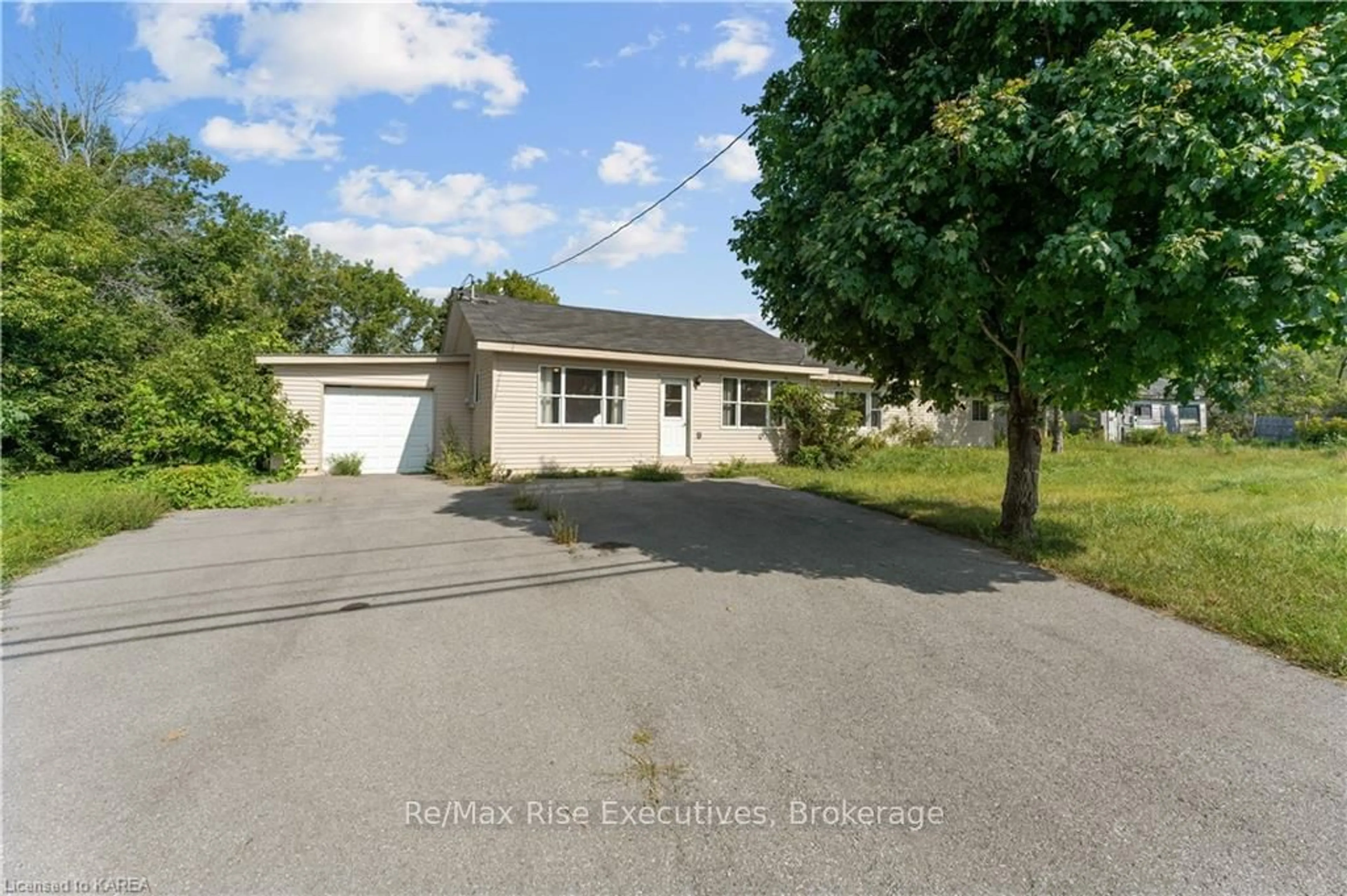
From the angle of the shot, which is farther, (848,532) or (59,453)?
(59,453)

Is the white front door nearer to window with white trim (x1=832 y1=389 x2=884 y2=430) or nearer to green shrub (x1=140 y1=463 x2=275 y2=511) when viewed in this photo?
window with white trim (x1=832 y1=389 x2=884 y2=430)

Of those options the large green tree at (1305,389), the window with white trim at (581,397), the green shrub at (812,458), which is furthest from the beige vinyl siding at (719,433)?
the large green tree at (1305,389)

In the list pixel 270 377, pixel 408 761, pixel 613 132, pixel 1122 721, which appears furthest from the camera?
pixel 270 377

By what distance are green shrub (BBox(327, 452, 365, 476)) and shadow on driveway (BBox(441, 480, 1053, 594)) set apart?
4.31 meters

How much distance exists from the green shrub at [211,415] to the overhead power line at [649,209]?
720 cm

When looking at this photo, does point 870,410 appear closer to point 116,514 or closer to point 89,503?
point 116,514

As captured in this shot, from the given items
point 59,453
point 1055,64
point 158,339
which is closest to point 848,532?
point 1055,64

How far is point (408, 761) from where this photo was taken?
262 centimetres

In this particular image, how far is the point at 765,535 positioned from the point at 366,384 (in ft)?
34.6

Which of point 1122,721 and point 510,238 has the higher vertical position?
point 510,238

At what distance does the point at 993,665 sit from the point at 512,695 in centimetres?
285

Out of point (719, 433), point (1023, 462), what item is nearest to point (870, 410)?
point (719, 433)

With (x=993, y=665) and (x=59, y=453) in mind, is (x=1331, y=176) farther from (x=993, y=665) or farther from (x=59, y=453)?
(x=59, y=453)

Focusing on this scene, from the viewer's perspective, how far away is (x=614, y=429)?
546 inches
